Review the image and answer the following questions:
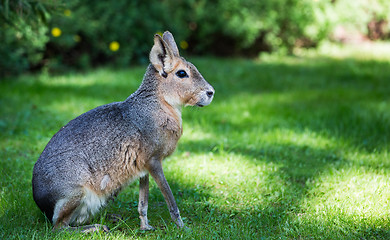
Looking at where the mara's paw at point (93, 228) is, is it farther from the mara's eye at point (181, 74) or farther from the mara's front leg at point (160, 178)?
the mara's eye at point (181, 74)

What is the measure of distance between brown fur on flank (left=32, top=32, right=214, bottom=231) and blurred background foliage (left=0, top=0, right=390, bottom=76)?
4361mm

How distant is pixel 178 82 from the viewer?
3492mm

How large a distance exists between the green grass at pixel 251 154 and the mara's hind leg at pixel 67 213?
0.09m

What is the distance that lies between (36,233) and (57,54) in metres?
6.50

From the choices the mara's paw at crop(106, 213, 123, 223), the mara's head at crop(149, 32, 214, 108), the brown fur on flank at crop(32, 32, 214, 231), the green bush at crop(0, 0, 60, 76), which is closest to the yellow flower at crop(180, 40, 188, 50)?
the green bush at crop(0, 0, 60, 76)

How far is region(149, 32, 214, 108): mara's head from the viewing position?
3.47m

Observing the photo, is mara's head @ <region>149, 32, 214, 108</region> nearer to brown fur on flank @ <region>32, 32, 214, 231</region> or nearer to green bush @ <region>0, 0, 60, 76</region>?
brown fur on flank @ <region>32, 32, 214, 231</region>

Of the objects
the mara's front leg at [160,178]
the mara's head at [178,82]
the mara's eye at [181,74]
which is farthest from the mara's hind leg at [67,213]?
the mara's eye at [181,74]

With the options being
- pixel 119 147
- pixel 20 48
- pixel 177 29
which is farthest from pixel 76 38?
pixel 119 147

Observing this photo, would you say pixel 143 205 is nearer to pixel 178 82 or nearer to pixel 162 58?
pixel 178 82

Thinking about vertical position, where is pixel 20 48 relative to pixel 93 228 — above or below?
above

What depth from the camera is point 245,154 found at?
5.16m

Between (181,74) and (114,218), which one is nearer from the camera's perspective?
(181,74)

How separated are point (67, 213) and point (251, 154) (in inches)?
98.8
